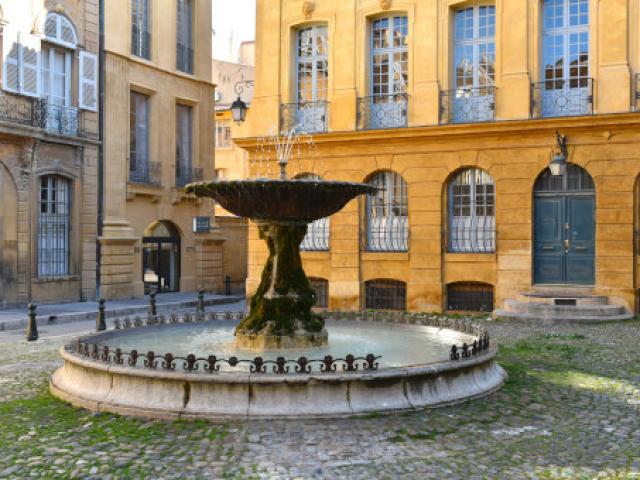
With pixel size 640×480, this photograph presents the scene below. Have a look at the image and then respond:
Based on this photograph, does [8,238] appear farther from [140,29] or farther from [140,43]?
[140,29]

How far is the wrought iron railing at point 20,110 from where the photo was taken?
1948cm

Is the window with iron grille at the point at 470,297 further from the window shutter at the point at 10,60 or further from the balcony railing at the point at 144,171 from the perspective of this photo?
the window shutter at the point at 10,60

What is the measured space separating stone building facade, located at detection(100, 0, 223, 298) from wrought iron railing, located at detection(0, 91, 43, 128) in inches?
104

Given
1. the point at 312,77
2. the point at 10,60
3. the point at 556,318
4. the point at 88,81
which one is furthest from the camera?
the point at 88,81

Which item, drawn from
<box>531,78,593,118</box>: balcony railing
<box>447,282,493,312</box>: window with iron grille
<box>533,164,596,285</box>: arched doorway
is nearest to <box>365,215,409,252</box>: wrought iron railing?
<box>447,282,493,312</box>: window with iron grille

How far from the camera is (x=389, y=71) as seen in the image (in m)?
19.8

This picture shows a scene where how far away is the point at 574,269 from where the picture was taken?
696 inches

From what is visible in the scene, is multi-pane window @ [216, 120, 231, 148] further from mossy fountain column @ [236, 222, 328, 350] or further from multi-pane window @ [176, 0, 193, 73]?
mossy fountain column @ [236, 222, 328, 350]

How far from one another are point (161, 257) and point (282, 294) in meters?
16.5

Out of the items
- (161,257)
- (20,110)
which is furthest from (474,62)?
(161,257)

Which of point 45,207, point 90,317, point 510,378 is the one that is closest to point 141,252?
point 45,207

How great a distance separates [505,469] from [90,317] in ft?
48.3

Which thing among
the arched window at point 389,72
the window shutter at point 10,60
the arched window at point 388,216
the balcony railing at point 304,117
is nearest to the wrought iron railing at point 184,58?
the window shutter at point 10,60

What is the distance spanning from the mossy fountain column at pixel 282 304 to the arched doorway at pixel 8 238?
38.9ft
